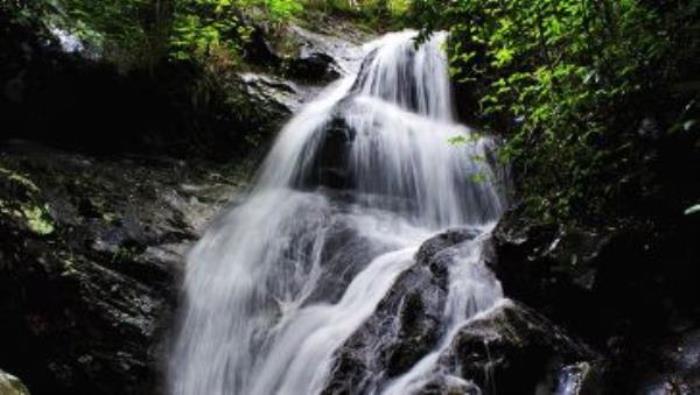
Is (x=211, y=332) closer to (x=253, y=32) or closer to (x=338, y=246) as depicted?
(x=338, y=246)

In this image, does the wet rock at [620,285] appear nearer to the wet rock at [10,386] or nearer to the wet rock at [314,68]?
the wet rock at [10,386]

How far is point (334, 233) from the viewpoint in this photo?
269 inches

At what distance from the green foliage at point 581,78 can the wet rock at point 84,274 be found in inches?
132

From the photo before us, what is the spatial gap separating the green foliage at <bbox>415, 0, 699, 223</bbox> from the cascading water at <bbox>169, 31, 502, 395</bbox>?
34.2 inches

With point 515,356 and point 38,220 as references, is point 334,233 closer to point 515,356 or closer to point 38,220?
point 38,220

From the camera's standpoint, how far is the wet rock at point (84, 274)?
5.52 metres

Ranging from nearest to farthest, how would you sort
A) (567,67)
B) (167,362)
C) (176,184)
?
(567,67)
(167,362)
(176,184)

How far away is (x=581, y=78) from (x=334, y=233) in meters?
2.96

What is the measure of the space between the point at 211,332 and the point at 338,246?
1463 millimetres

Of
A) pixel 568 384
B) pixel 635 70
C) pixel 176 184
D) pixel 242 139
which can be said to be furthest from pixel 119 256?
pixel 635 70

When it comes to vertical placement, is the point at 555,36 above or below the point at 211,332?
above

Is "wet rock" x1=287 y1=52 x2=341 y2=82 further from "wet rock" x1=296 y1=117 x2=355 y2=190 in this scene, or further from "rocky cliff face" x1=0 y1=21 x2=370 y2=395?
"wet rock" x1=296 y1=117 x2=355 y2=190

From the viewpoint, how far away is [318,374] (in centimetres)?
498

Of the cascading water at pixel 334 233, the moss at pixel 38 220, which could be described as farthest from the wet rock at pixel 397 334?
the moss at pixel 38 220
